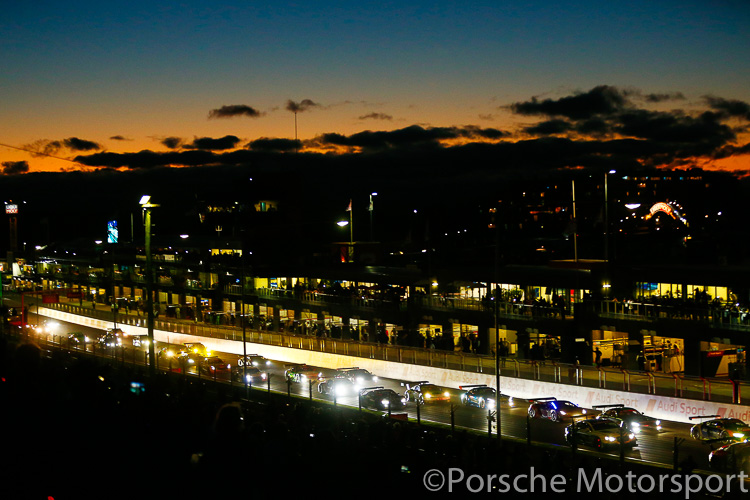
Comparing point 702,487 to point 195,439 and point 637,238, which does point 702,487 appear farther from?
point 637,238

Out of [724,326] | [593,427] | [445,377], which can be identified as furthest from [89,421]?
[724,326]

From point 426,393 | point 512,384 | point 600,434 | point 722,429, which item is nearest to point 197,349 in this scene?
point 426,393

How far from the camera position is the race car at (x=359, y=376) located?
31984 millimetres

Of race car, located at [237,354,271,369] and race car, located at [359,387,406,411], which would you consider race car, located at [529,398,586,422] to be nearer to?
race car, located at [359,387,406,411]

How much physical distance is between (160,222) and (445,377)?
115213 mm

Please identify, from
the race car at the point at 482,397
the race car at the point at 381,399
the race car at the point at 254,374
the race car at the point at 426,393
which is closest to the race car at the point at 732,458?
the race car at the point at 482,397

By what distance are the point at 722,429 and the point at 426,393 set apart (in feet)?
36.6

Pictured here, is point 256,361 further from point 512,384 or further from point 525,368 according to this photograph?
point 525,368

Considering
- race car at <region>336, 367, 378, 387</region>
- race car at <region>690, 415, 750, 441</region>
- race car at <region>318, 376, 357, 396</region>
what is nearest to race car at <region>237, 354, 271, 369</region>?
race car at <region>336, 367, 378, 387</region>

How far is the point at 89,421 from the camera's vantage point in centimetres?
1195

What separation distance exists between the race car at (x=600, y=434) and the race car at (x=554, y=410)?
2677 mm

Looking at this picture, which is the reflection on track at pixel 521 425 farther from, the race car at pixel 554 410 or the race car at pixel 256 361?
the race car at pixel 256 361

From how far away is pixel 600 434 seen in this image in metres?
21.1

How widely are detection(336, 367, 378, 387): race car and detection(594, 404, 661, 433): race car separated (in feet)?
37.5
